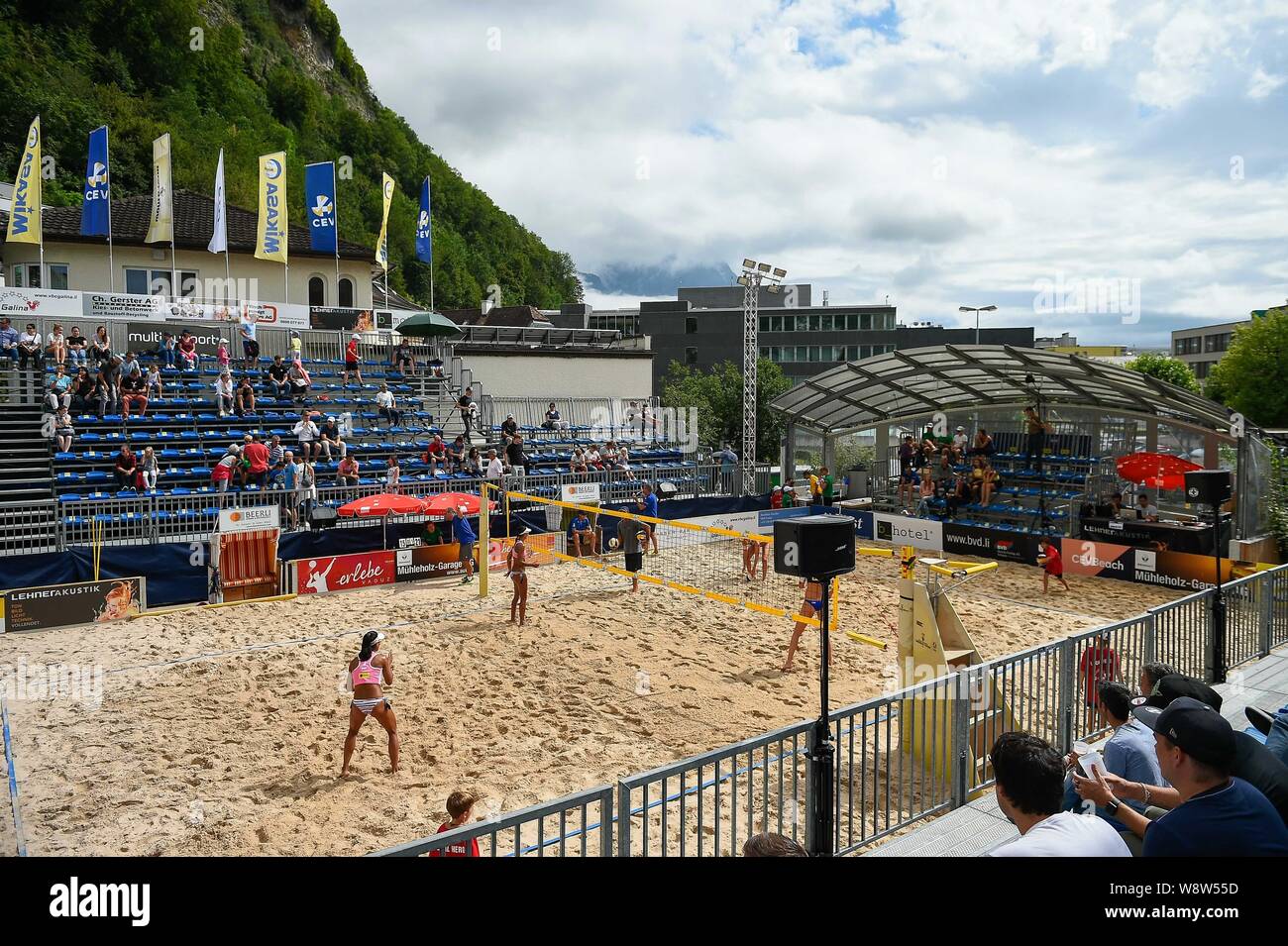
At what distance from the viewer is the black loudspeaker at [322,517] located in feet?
59.4

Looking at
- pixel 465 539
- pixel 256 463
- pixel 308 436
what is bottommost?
pixel 465 539

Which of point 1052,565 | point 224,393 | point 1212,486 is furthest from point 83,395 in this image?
point 1212,486

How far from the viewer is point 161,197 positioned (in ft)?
89.8

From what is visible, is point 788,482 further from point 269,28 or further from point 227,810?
point 269,28

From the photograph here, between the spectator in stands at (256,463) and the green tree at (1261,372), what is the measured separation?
40999mm

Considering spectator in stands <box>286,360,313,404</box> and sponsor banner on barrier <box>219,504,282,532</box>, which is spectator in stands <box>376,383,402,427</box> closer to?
spectator in stands <box>286,360,313,404</box>

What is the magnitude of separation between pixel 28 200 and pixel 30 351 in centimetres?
723

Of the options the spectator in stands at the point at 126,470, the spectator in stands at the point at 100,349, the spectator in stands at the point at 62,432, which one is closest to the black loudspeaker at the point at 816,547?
the spectator in stands at the point at 126,470

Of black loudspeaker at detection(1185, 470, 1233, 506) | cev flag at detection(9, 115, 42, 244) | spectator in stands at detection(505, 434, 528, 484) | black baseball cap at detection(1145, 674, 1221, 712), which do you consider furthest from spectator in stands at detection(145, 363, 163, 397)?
black baseball cap at detection(1145, 674, 1221, 712)

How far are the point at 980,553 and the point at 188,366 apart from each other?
21.1 metres

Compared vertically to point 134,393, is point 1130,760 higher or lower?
lower

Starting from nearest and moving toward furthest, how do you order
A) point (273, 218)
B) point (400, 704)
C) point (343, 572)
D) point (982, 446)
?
point (400, 704)
point (343, 572)
point (982, 446)
point (273, 218)

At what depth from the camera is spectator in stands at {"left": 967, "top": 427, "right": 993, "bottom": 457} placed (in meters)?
24.4

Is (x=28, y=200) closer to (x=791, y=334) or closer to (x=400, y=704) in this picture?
(x=400, y=704)
